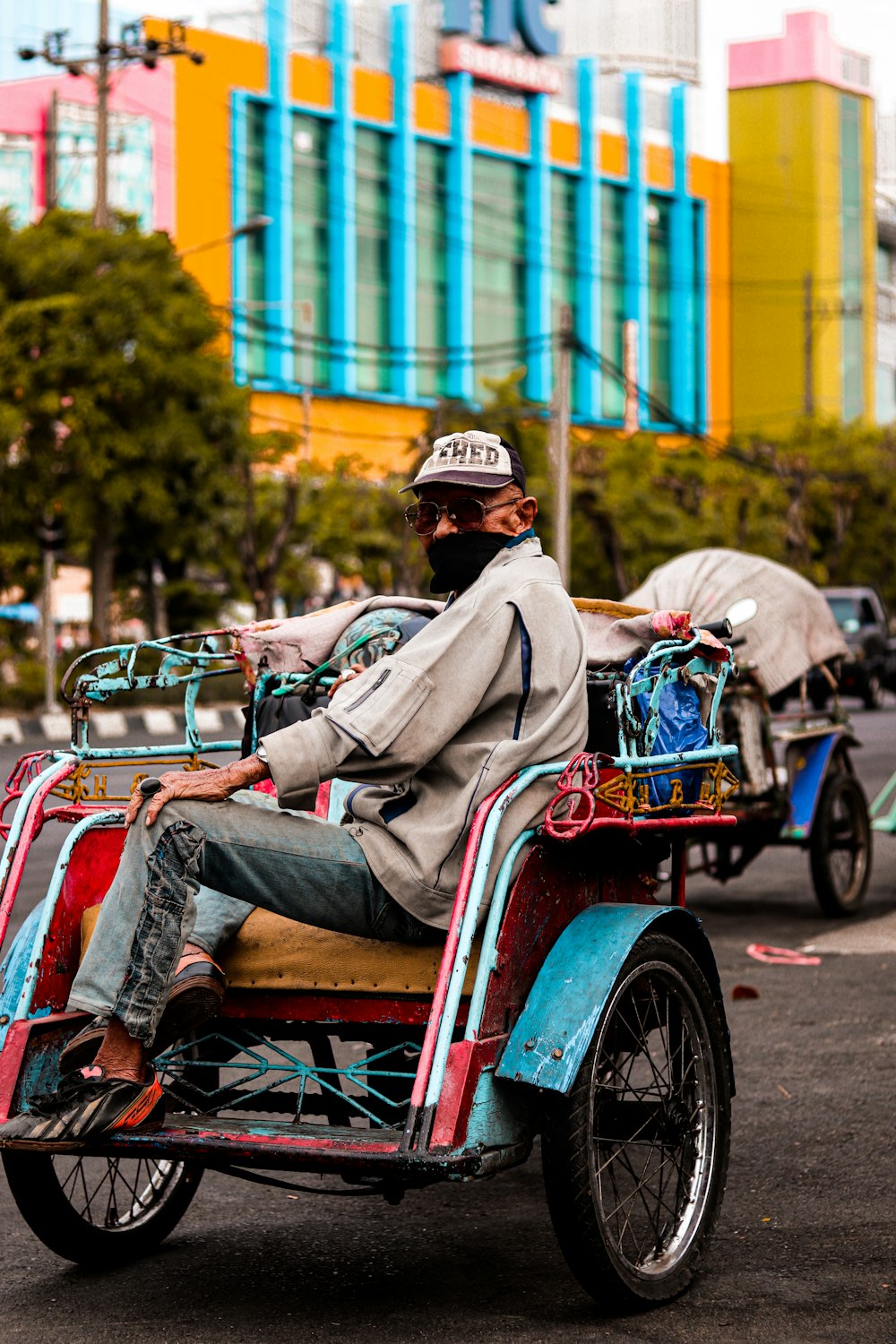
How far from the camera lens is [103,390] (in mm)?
26594

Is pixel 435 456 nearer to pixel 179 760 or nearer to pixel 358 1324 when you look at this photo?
pixel 179 760

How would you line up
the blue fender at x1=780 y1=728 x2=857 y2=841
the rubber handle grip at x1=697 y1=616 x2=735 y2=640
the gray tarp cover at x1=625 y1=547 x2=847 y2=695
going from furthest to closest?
the gray tarp cover at x1=625 y1=547 x2=847 y2=695 → the blue fender at x1=780 y1=728 x2=857 y2=841 → the rubber handle grip at x1=697 y1=616 x2=735 y2=640

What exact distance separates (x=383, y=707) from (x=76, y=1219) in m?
1.41

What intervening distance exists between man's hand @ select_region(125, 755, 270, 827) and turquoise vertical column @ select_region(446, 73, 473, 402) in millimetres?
57750

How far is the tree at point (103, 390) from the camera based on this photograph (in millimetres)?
26625

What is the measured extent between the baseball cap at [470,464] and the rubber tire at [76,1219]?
5.22ft

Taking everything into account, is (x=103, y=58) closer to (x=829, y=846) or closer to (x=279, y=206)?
(x=829, y=846)

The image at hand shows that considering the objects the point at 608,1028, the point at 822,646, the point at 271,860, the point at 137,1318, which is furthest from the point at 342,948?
the point at 822,646

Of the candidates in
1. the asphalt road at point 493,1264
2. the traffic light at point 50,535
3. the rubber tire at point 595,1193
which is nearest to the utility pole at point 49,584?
the traffic light at point 50,535

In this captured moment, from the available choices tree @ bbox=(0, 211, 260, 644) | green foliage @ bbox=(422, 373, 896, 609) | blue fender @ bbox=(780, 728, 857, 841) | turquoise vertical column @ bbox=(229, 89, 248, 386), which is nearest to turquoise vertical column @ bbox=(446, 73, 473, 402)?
turquoise vertical column @ bbox=(229, 89, 248, 386)

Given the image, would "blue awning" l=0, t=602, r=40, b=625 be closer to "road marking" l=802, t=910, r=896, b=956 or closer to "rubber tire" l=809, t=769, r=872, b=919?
"rubber tire" l=809, t=769, r=872, b=919

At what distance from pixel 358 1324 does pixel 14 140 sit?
160 ft

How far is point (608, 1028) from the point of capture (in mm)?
4230

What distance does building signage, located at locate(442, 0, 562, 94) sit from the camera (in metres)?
62.3
